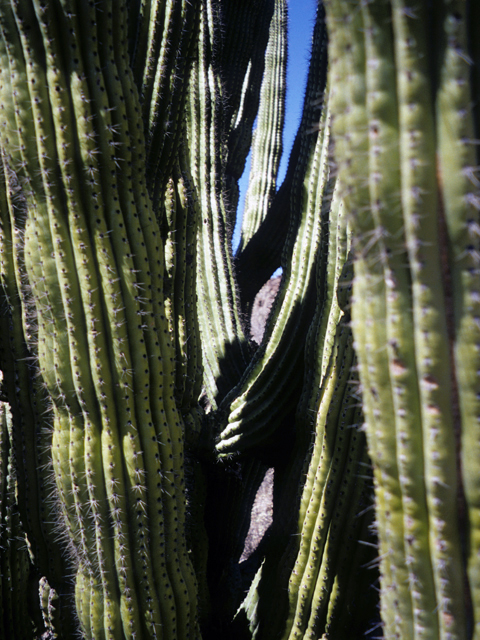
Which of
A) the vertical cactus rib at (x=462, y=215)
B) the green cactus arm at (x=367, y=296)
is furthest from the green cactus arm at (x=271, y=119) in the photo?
the vertical cactus rib at (x=462, y=215)

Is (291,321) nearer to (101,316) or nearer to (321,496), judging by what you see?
(321,496)

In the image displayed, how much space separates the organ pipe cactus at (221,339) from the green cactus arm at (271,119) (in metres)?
1.18

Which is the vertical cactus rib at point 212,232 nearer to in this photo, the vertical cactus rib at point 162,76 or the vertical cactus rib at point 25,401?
the vertical cactus rib at point 162,76

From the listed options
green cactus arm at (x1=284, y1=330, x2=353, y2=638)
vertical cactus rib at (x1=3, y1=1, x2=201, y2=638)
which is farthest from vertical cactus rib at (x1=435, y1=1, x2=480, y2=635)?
vertical cactus rib at (x1=3, y1=1, x2=201, y2=638)

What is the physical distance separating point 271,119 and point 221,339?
2.81 meters

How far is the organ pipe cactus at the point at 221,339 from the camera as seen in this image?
0.91 metres

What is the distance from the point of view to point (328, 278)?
2314 millimetres

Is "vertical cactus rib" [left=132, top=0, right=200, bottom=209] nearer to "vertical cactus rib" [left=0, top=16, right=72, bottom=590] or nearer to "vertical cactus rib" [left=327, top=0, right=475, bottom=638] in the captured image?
"vertical cactus rib" [left=0, top=16, right=72, bottom=590]

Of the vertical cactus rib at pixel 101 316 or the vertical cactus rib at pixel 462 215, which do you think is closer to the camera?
the vertical cactus rib at pixel 462 215

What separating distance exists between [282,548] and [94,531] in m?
0.98

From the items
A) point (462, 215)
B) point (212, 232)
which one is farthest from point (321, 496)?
point (212, 232)

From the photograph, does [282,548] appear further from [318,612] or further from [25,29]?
[25,29]

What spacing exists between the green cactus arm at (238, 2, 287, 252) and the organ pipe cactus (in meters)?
1.18

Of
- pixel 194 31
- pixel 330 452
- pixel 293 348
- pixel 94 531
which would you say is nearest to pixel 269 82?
pixel 194 31
